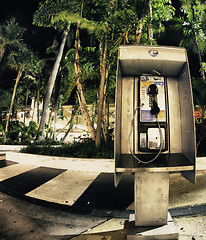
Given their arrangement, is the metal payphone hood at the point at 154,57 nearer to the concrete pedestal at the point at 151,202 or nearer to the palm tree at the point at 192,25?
the concrete pedestal at the point at 151,202

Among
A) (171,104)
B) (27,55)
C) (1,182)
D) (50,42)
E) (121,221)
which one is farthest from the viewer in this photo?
(50,42)

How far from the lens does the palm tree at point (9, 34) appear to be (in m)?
8.95

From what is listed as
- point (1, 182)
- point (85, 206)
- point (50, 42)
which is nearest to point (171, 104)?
point (85, 206)

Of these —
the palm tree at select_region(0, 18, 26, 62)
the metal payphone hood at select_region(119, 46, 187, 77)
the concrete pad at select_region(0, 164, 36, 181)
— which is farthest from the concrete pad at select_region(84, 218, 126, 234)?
the palm tree at select_region(0, 18, 26, 62)

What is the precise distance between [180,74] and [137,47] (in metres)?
0.61

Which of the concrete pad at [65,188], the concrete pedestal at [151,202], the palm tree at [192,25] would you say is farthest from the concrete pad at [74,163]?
the palm tree at [192,25]

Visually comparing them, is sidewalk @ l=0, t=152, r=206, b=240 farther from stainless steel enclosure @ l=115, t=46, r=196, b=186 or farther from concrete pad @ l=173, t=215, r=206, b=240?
stainless steel enclosure @ l=115, t=46, r=196, b=186

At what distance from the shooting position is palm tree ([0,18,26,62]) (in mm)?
8945

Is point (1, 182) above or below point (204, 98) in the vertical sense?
below

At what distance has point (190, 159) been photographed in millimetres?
1547

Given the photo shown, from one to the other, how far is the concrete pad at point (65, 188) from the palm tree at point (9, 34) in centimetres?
899

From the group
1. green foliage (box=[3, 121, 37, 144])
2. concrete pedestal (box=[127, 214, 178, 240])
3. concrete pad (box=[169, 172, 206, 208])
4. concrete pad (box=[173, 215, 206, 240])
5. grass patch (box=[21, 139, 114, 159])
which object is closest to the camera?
A: concrete pedestal (box=[127, 214, 178, 240])

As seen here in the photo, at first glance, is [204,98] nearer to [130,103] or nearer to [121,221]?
[130,103]

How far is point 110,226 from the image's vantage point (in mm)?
1696
